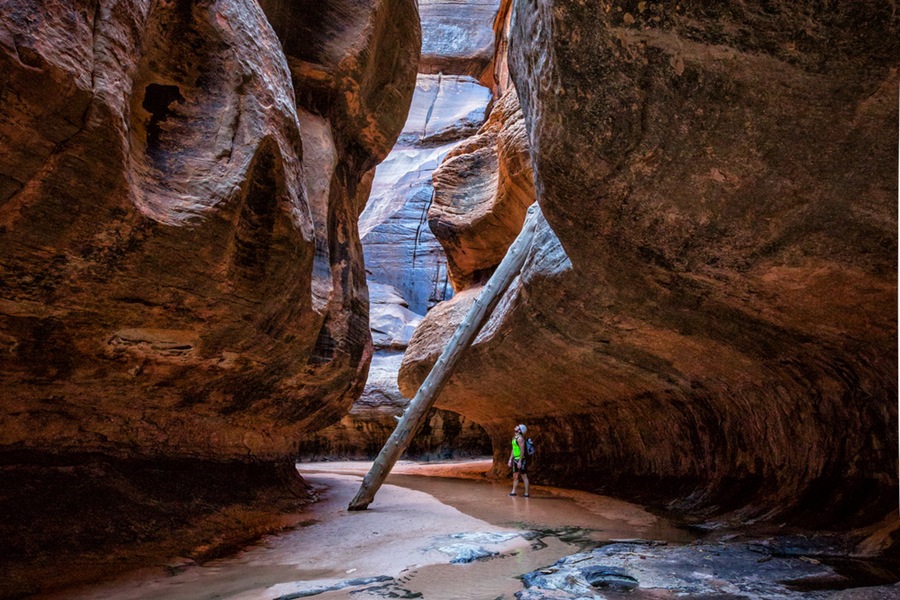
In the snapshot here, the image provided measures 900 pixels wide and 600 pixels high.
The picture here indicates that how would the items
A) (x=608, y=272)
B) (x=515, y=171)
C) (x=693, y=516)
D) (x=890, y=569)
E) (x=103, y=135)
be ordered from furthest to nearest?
(x=515, y=171) < (x=693, y=516) < (x=608, y=272) < (x=890, y=569) < (x=103, y=135)

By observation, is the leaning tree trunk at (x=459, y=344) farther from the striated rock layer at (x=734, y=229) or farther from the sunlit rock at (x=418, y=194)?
the sunlit rock at (x=418, y=194)

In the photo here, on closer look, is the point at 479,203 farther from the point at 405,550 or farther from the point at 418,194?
the point at 418,194

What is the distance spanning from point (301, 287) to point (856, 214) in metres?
4.64

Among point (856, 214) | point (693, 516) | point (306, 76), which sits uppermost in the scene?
point (306, 76)

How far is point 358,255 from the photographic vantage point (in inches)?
361

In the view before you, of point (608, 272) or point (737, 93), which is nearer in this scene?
point (737, 93)

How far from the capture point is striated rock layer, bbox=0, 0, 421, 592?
3.36 m

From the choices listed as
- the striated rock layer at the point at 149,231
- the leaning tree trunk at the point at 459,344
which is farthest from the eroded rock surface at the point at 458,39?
the striated rock layer at the point at 149,231

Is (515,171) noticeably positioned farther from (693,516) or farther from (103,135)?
(103,135)

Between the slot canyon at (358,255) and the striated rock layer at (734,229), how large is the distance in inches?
0.8

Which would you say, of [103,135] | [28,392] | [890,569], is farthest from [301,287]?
[890,569]

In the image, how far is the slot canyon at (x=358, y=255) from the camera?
317 cm

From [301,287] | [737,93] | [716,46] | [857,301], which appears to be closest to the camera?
[716,46]

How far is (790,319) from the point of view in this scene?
4793 millimetres
